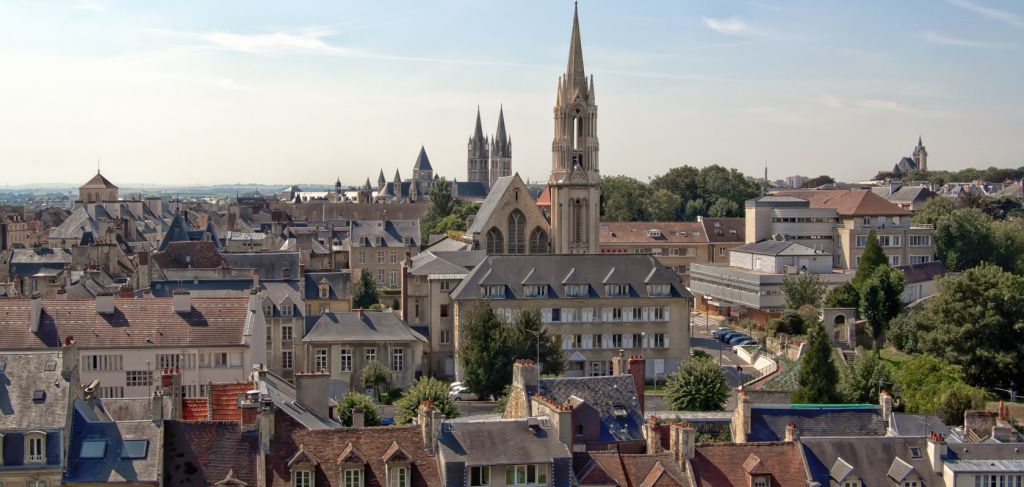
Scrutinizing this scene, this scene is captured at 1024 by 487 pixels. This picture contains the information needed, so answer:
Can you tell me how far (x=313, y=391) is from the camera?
35.0 metres

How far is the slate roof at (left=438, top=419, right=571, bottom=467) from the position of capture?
2970 centimetres

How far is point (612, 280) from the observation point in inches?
2670

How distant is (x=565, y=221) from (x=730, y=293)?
13.3 m

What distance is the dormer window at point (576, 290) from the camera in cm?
Answer: 6756

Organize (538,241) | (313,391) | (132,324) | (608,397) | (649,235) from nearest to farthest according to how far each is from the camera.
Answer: (313,391), (608,397), (132,324), (538,241), (649,235)

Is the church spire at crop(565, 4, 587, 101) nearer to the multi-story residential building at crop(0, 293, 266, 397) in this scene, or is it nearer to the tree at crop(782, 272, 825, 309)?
the tree at crop(782, 272, 825, 309)

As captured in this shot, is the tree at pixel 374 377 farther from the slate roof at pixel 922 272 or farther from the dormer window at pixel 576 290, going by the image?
the slate roof at pixel 922 272

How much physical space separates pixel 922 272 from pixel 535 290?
1320 inches

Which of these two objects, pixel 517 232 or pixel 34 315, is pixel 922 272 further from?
pixel 34 315

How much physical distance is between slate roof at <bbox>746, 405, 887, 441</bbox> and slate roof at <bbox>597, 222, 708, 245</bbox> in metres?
71.1

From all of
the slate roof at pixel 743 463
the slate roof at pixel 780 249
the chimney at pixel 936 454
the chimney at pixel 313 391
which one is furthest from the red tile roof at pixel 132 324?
the slate roof at pixel 780 249

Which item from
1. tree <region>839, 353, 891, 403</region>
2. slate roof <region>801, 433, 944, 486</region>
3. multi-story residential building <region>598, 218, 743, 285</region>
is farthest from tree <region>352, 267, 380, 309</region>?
slate roof <region>801, 433, 944, 486</region>

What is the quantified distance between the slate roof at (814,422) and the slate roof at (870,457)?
3.98m

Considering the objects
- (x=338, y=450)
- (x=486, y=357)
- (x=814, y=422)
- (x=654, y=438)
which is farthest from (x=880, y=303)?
(x=338, y=450)
